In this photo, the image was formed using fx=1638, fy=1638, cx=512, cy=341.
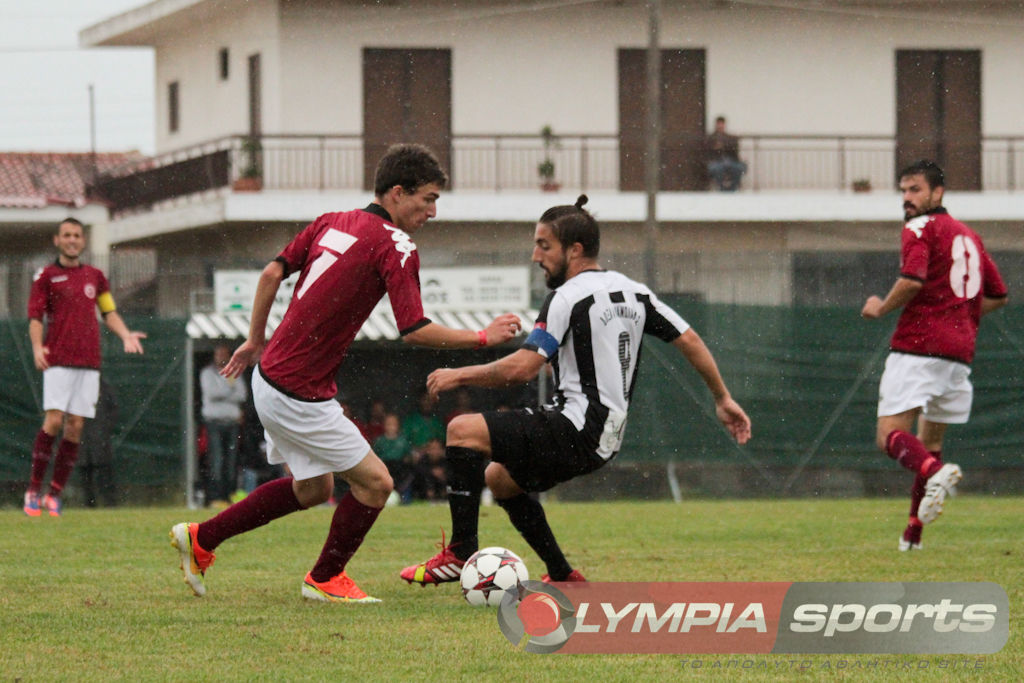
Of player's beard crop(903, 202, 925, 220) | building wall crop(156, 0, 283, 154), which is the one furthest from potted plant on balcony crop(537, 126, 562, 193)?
player's beard crop(903, 202, 925, 220)

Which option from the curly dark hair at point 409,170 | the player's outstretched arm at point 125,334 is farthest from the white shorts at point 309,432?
the player's outstretched arm at point 125,334

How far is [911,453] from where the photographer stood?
9117 mm

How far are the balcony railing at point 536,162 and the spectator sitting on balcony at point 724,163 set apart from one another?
0.41 metres

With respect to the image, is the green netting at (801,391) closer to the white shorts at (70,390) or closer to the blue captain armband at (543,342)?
the white shorts at (70,390)

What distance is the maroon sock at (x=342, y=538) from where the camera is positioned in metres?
7.21

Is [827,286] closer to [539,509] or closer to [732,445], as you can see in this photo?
[732,445]

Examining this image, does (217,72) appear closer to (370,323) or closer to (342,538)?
(370,323)

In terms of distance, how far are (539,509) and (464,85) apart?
64.7ft

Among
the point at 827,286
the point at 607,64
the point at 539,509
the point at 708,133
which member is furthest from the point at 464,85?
the point at 539,509

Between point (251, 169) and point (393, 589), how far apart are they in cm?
1857

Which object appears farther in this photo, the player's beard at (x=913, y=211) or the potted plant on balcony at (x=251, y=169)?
the potted plant on balcony at (x=251, y=169)

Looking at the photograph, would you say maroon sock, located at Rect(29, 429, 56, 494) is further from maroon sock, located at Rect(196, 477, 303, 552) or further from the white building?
the white building

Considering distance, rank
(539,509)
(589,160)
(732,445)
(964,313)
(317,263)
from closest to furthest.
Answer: (317,263)
(539,509)
(964,313)
(732,445)
(589,160)

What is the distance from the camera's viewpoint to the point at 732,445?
1728 cm
